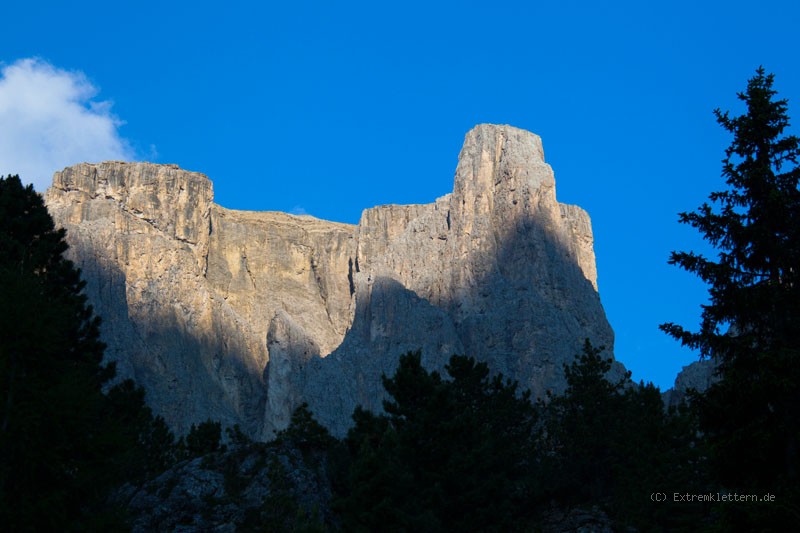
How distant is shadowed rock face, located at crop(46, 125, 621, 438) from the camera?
127188 mm

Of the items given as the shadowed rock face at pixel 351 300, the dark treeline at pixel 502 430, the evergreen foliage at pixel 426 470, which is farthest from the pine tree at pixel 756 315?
the shadowed rock face at pixel 351 300

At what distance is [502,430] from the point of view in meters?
49.1

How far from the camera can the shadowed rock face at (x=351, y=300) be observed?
417ft

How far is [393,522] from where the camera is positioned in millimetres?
31953

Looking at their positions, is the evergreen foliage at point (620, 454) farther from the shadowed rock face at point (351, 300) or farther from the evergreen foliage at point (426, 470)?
the shadowed rock face at point (351, 300)

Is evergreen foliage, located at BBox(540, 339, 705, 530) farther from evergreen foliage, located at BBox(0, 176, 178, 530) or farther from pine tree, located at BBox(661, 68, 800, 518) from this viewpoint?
evergreen foliage, located at BBox(0, 176, 178, 530)

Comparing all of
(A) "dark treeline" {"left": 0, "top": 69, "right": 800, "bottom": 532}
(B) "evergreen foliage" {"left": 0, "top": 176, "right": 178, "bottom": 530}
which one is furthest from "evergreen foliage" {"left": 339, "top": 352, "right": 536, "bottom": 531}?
(B) "evergreen foliage" {"left": 0, "top": 176, "right": 178, "bottom": 530}

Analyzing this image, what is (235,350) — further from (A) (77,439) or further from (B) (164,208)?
(A) (77,439)

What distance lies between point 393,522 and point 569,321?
10014cm

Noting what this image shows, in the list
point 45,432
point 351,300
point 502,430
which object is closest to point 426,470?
point 502,430

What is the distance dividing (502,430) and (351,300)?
4293 inches

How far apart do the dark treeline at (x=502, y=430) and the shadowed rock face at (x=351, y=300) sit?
70.4 m

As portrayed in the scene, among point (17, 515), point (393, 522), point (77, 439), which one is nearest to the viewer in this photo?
point (17, 515)

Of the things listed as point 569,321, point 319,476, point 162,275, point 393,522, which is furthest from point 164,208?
point 393,522
